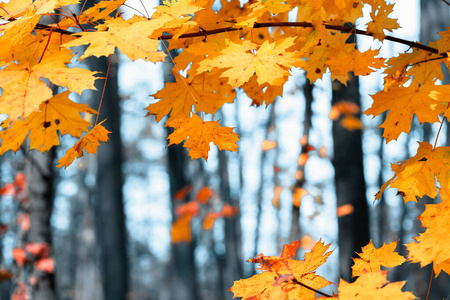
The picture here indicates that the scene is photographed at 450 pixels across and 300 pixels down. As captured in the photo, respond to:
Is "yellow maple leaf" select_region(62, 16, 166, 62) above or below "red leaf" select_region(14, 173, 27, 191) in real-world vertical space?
above

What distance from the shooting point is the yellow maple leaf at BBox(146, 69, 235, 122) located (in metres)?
1.60

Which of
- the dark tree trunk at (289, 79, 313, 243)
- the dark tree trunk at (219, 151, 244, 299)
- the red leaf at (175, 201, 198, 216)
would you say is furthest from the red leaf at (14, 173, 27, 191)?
the dark tree trunk at (219, 151, 244, 299)

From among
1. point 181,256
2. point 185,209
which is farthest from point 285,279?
point 181,256

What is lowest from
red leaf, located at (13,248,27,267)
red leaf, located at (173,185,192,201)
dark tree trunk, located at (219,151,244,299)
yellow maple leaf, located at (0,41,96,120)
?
dark tree trunk, located at (219,151,244,299)

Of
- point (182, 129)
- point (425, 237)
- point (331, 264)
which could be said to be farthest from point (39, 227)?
point (331, 264)

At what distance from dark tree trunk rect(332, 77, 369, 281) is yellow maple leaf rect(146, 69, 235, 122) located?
7.72 feet

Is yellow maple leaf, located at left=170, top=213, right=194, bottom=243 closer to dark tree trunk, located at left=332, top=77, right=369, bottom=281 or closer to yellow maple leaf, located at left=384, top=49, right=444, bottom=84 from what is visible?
dark tree trunk, located at left=332, top=77, right=369, bottom=281

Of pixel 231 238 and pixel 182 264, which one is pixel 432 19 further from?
pixel 231 238

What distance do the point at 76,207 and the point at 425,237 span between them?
25.6 metres

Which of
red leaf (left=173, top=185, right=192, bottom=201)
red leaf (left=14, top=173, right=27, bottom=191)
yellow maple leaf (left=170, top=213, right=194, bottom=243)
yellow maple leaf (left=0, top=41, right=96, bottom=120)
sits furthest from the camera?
yellow maple leaf (left=170, top=213, right=194, bottom=243)

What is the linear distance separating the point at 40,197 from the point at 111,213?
145 cm

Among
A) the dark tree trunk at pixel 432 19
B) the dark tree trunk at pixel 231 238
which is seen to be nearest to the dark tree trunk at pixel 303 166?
the dark tree trunk at pixel 432 19

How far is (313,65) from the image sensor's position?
1629 millimetres

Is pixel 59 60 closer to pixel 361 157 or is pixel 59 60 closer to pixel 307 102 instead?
pixel 361 157
